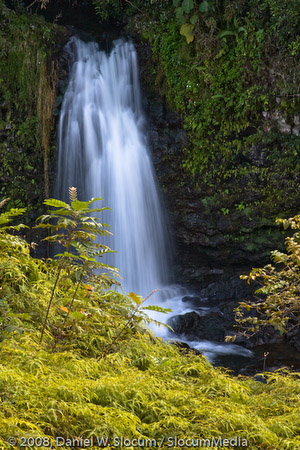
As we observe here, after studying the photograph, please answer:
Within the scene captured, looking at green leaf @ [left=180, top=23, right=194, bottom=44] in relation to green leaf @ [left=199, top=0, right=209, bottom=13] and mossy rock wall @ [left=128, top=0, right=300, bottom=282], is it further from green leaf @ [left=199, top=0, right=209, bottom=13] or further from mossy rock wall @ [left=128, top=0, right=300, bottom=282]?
green leaf @ [left=199, top=0, right=209, bottom=13]

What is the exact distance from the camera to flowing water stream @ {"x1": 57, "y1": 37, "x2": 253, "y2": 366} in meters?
9.76

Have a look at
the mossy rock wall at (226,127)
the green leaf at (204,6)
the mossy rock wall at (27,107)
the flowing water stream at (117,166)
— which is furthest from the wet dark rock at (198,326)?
the green leaf at (204,6)

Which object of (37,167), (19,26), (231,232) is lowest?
(231,232)

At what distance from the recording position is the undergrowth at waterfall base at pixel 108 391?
2168mm

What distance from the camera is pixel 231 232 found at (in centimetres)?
986

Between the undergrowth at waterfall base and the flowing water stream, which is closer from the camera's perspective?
→ the undergrowth at waterfall base

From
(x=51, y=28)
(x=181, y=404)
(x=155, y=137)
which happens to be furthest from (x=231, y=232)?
(x=181, y=404)

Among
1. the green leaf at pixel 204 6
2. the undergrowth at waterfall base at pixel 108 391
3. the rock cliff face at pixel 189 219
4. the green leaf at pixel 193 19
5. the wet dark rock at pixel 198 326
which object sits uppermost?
the green leaf at pixel 204 6

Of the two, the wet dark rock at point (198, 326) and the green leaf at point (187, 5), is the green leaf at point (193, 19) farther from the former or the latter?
the wet dark rock at point (198, 326)

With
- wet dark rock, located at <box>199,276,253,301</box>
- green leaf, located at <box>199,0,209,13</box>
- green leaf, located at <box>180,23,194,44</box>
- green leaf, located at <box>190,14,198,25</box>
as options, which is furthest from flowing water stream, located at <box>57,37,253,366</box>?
green leaf, located at <box>199,0,209,13</box>

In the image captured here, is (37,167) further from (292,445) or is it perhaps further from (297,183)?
(292,445)

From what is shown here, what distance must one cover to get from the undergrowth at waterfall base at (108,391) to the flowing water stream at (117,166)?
18.7ft

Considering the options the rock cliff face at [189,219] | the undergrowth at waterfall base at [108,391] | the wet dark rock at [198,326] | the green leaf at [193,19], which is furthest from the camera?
the rock cliff face at [189,219]

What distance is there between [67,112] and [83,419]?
8663 mm
